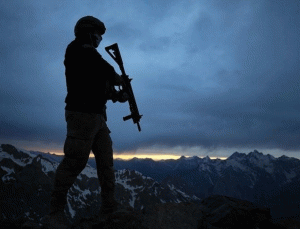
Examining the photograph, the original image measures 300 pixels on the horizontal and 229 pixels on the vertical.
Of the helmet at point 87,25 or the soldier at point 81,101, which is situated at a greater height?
the helmet at point 87,25

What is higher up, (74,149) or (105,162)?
(74,149)

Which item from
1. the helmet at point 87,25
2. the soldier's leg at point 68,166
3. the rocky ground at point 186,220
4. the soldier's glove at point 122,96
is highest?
the helmet at point 87,25

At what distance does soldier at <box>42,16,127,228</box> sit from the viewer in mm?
5289

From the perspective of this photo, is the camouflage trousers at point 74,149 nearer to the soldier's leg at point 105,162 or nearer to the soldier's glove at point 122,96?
the soldier's leg at point 105,162

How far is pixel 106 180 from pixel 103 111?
170 centimetres

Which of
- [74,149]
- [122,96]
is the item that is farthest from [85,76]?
[74,149]

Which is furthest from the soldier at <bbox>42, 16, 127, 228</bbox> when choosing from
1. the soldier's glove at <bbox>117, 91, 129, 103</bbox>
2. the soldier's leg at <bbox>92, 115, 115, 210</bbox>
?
the soldier's glove at <bbox>117, 91, 129, 103</bbox>

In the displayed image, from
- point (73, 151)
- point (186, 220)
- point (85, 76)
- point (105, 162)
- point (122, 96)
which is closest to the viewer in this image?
point (186, 220)

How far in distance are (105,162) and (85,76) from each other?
212 cm

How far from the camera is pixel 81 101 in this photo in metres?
5.42

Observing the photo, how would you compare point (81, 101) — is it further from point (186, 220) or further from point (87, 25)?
point (186, 220)

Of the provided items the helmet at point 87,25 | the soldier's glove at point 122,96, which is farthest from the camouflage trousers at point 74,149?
the helmet at point 87,25

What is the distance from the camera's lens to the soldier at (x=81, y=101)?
5289 mm

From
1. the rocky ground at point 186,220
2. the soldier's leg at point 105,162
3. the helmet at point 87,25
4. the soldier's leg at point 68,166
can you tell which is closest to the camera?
the rocky ground at point 186,220
